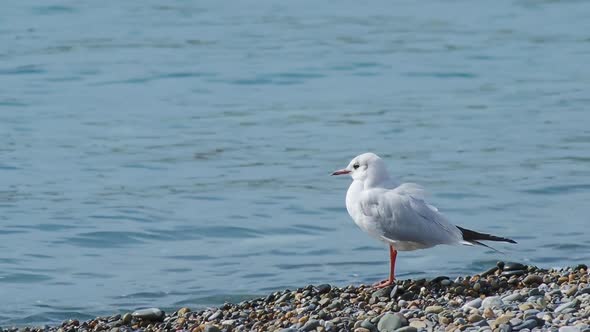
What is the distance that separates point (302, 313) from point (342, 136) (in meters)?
6.57

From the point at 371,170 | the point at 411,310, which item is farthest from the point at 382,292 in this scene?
the point at 371,170

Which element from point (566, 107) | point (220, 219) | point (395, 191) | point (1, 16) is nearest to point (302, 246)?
point (220, 219)

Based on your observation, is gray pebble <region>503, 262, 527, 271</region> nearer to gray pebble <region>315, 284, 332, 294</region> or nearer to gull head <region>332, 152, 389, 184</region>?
gull head <region>332, 152, 389, 184</region>

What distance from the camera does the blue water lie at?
9.50 m

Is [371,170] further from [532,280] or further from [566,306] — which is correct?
[566,306]

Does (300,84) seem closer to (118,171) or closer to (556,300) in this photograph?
(118,171)

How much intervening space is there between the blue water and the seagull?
153 centimetres

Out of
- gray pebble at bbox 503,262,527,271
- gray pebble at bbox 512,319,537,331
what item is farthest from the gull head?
gray pebble at bbox 512,319,537,331

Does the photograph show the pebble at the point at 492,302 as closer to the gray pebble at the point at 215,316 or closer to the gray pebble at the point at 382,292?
the gray pebble at the point at 382,292

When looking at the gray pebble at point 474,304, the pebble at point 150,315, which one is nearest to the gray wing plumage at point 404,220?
the gray pebble at point 474,304

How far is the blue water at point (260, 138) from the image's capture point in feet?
31.2

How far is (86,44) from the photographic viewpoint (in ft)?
63.2

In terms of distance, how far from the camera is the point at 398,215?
24.4ft

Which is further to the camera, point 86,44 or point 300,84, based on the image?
point 86,44
